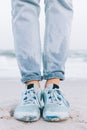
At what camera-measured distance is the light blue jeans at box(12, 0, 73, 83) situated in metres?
1.75

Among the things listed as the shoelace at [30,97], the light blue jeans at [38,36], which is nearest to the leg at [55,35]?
the light blue jeans at [38,36]

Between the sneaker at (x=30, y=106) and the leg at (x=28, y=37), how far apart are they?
6 cm

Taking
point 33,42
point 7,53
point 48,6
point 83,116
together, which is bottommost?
point 7,53

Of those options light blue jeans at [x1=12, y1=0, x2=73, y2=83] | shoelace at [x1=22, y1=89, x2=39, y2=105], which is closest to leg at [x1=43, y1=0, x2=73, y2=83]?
light blue jeans at [x1=12, y1=0, x2=73, y2=83]

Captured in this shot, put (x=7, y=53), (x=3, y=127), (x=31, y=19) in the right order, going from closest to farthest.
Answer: (x=3, y=127) → (x=31, y=19) → (x=7, y=53)

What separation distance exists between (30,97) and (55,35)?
1.02 ft

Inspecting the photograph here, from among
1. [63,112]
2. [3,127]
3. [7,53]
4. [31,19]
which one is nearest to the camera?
[3,127]

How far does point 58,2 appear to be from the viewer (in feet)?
5.81

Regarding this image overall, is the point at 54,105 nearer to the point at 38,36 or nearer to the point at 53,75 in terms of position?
the point at 53,75

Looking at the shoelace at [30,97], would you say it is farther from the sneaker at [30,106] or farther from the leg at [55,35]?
the leg at [55,35]

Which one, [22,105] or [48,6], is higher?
[48,6]

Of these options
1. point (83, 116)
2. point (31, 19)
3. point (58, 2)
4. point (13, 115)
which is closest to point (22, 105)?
point (13, 115)

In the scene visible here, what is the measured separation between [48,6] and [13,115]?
527 millimetres

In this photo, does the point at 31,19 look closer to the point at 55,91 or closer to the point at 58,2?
the point at 58,2
